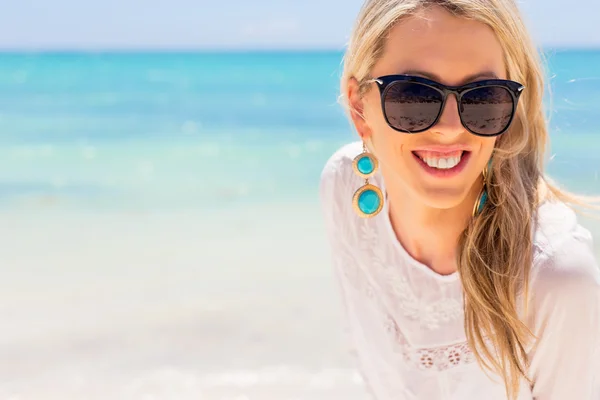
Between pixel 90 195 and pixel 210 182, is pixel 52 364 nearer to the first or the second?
pixel 90 195

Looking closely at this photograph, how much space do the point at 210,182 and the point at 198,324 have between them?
187 inches

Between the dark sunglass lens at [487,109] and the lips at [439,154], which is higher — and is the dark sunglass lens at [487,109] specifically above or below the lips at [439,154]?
above

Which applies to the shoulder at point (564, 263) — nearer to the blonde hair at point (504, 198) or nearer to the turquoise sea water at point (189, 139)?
the blonde hair at point (504, 198)

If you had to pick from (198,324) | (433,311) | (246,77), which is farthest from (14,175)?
(246,77)

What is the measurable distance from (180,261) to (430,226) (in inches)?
157

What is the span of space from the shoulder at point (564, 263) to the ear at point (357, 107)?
24.7 inches

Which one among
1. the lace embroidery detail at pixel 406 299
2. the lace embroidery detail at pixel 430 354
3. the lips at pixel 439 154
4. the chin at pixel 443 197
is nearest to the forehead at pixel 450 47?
the lips at pixel 439 154

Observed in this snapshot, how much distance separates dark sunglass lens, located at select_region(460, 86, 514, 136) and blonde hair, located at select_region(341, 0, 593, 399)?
4.5 inches

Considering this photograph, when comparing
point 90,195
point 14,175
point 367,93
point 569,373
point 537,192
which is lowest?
point 569,373

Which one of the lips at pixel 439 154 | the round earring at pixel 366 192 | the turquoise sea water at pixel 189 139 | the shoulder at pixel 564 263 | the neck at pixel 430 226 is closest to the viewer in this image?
the shoulder at pixel 564 263

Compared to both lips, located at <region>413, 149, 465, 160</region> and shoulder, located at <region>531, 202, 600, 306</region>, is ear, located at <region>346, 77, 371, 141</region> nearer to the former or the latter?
lips, located at <region>413, 149, 465, 160</region>

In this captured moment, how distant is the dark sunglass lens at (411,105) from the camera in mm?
1916

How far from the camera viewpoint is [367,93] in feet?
7.19

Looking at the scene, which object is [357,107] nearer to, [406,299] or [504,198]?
[504,198]
